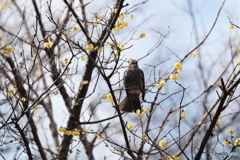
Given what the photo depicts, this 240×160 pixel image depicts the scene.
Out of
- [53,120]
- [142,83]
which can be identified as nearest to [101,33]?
[142,83]

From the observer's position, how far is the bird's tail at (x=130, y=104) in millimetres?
4761

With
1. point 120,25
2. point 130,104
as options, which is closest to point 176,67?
point 120,25

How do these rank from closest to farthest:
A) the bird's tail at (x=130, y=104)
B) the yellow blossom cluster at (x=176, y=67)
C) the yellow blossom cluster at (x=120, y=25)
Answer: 1. the yellow blossom cluster at (x=176, y=67)
2. the yellow blossom cluster at (x=120, y=25)
3. the bird's tail at (x=130, y=104)

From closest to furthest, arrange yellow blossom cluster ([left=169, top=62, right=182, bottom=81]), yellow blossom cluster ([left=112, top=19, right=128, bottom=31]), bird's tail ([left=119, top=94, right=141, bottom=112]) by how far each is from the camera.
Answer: yellow blossom cluster ([left=169, top=62, right=182, bottom=81]) → yellow blossom cluster ([left=112, top=19, right=128, bottom=31]) → bird's tail ([left=119, top=94, right=141, bottom=112])

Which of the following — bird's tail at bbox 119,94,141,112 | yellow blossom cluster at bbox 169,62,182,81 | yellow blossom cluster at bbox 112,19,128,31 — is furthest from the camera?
bird's tail at bbox 119,94,141,112

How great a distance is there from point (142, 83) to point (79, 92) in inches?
44.9

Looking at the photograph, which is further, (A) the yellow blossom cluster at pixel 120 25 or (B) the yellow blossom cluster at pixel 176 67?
(A) the yellow blossom cluster at pixel 120 25

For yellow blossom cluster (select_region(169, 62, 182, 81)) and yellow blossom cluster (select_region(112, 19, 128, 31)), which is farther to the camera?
yellow blossom cluster (select_region(112, 19, 128, 31))

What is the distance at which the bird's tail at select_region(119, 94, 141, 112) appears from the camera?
15.6 ft

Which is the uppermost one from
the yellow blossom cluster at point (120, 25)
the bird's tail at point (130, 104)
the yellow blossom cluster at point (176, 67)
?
the yellow blossom cluster at point (120, 25)

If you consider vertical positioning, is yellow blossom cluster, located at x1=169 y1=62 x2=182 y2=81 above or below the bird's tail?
below

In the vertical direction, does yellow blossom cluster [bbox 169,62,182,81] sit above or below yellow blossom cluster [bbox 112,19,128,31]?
below

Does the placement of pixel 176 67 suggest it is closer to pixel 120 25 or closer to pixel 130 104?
pixel 120 25

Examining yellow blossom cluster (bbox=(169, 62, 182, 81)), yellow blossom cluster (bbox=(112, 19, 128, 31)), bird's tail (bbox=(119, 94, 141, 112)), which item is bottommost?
yellow blossom cluster (bbox=(169, 62, 182, 81))
